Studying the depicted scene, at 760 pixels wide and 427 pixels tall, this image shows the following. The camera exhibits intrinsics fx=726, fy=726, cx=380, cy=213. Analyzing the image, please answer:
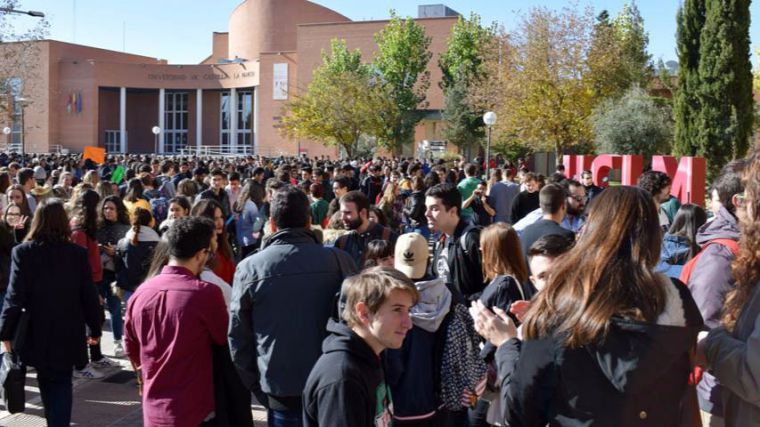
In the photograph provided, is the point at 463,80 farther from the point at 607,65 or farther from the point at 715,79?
the point at 715,79

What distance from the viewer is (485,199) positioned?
41.3 ft

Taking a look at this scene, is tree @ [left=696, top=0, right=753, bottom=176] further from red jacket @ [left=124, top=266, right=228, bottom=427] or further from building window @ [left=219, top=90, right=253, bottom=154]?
building window @ [left=219, top=90, right=253, bottom=154]

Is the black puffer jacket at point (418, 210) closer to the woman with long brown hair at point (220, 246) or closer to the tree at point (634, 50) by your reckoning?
the woman with long brown hair at point (220, 246)

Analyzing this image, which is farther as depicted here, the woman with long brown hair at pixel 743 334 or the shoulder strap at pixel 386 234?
the shoulder strap at pixel 386 234

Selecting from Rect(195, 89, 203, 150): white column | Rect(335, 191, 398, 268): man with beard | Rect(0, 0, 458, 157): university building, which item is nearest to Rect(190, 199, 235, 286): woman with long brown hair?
Rect(335, 191, 398, 268): man with beard

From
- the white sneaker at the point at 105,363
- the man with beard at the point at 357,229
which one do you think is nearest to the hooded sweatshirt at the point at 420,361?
the man with beard at the point at 357,229

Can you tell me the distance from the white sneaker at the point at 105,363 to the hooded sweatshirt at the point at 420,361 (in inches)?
175

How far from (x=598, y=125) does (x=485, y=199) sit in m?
19.5

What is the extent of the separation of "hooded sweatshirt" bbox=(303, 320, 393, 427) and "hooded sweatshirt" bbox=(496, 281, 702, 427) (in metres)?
0.54

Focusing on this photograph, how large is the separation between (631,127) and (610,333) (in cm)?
2975

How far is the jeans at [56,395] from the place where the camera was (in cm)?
497

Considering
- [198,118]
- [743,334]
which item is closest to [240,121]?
[198,118]

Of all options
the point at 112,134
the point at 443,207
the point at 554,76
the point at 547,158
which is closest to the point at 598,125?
the point at 554,76

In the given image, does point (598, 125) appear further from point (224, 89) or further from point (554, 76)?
point (224, 89)
